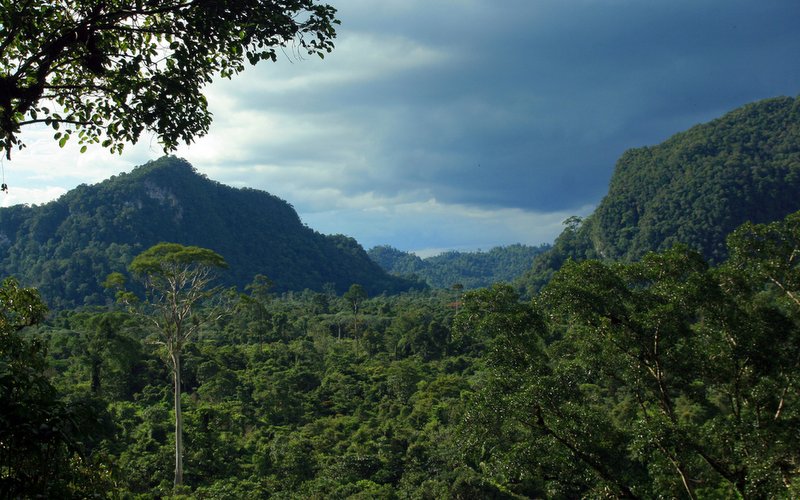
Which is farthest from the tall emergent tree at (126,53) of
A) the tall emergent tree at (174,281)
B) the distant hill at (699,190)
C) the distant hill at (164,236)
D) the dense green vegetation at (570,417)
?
the distant hill at (699,190)

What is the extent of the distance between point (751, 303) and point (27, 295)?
30.4 ft

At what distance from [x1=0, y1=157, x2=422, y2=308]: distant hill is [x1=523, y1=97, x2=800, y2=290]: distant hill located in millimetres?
51762

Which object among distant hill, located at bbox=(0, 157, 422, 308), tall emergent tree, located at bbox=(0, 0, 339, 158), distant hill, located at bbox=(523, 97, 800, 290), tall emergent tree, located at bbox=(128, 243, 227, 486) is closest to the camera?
tall emergent tree, located at bbox=(0, 0, 339, 158)

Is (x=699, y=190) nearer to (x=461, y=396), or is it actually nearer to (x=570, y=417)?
(x=461, y=396)

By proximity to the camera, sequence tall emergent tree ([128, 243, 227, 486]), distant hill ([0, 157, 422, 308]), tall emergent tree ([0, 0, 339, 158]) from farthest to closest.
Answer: distant hill ([0, 157, 422, 308]), tall emergent tree ([128, 243, 227, 486]), tall emergent tree ([0, 0, 339, 158])

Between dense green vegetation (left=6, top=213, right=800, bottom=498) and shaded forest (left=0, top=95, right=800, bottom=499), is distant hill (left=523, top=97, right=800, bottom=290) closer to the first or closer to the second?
shaded forest (left=0, top=95, right=800, bottom=499)

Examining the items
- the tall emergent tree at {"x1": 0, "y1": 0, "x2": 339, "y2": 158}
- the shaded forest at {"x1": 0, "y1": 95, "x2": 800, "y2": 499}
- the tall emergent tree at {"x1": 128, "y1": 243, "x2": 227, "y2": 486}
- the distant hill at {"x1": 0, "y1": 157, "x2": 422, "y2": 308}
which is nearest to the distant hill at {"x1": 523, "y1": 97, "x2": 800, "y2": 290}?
the distant hill at {"x1": 0, "y1": 157, "x2": 422, "y2": 308}

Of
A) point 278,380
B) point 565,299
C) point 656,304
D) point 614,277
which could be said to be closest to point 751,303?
point 656,304

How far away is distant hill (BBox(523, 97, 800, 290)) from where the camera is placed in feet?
309

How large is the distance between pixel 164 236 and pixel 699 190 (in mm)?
108983

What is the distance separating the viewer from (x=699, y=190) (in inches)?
3971

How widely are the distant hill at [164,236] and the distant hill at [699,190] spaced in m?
51.8

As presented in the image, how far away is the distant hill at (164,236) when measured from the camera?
8700 cm

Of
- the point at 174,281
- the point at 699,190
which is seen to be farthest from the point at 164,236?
the point at 699,190
